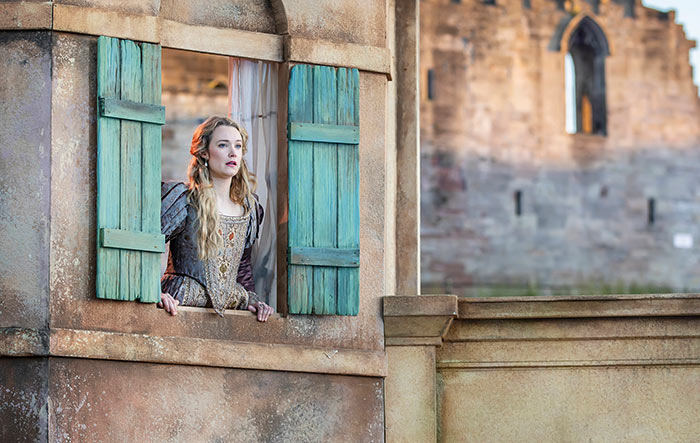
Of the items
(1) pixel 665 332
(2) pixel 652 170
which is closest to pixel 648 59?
(2) pixel 652 170

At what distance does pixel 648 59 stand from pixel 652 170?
261 centimetres

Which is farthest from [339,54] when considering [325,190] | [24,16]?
[24,16]

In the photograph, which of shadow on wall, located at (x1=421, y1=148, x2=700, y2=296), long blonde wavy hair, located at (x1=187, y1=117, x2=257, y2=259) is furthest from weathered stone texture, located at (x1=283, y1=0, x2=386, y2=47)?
shadow on wall, located at (x1=421, y1=148, x2=700, y2=296)

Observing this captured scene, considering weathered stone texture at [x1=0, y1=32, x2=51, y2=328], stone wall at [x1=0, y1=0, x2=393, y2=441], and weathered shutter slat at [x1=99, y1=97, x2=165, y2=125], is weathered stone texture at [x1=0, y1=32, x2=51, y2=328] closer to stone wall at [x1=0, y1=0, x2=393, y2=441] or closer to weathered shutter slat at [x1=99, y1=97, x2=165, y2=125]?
stone wall at [x1=0, y1=0, x2=393, y2=441]

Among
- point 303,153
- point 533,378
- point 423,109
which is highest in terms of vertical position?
point 423,109

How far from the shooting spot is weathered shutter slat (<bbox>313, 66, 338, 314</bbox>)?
11.0 m

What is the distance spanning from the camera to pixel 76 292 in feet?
33.3

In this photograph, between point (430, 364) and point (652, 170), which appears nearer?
point (430, 364)

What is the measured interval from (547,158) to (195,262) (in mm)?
30058

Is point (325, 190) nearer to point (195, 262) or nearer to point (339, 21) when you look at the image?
point (195, 262)

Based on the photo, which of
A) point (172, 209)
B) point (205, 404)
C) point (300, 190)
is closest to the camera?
point (205, 404)

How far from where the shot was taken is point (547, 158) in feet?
132

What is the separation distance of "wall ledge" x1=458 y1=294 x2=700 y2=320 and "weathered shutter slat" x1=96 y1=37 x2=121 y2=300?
235 centimetres

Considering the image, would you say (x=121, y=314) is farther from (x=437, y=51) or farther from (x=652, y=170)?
(x=652, y=170)
